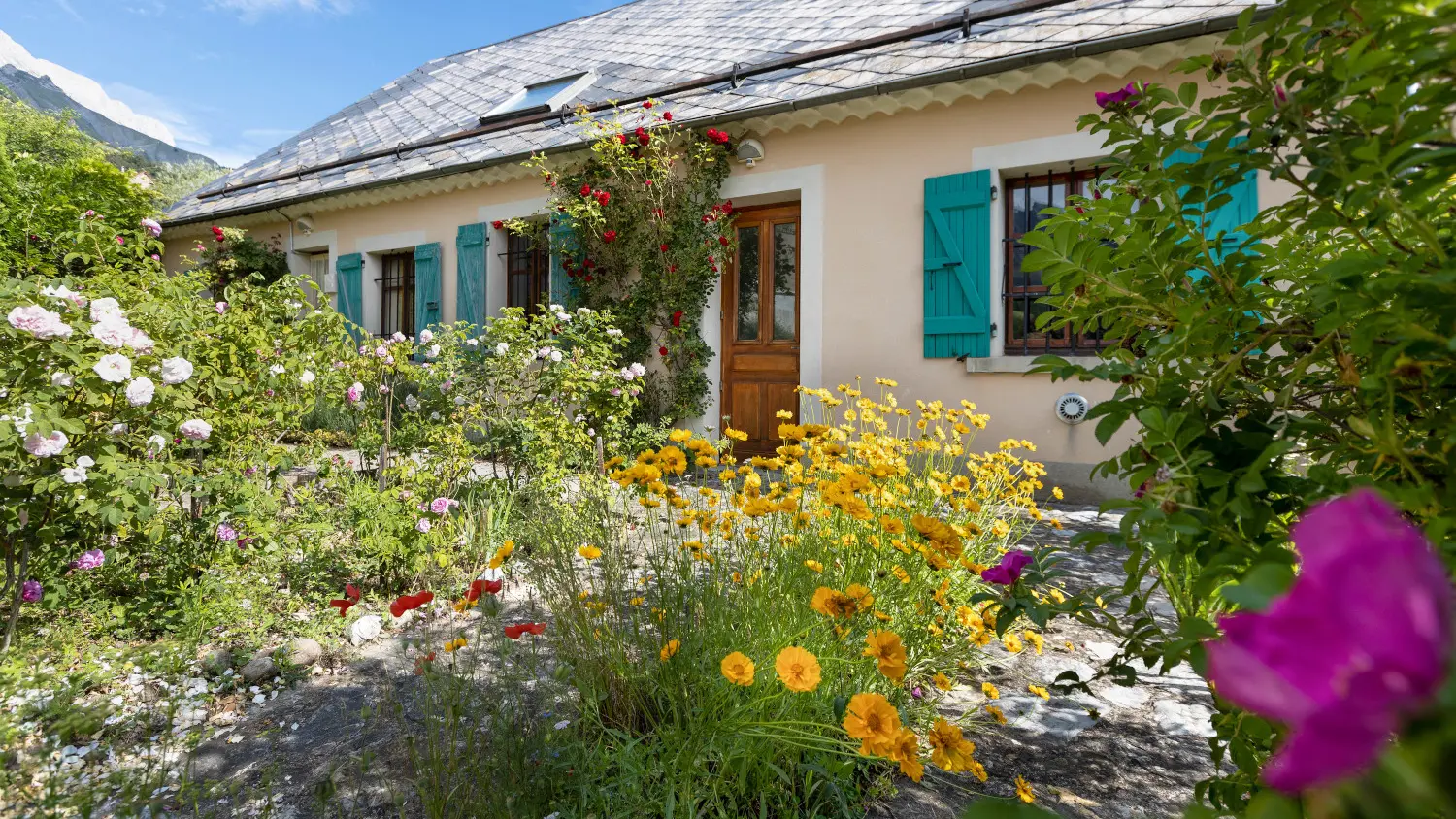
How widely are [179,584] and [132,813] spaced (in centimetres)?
189

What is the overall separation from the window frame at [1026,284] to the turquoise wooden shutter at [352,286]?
7.71 meters

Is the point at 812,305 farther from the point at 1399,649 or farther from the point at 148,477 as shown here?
the point at 1399,649

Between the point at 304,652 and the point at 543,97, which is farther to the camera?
the point at 543,97

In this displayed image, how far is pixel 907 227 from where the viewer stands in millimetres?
5504

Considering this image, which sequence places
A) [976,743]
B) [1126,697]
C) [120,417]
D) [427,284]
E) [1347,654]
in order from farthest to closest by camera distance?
1. [427,284]
2. [120,417]
3. [1126,697]
4. [976,743]
5. [1347,654]

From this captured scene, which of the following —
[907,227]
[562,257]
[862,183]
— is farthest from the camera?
[562,257]

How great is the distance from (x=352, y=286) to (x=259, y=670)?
7.71 meters

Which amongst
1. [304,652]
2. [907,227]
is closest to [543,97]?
[907,227]

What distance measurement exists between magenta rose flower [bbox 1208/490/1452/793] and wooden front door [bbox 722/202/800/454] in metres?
5.90

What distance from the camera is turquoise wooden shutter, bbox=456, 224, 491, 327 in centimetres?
766

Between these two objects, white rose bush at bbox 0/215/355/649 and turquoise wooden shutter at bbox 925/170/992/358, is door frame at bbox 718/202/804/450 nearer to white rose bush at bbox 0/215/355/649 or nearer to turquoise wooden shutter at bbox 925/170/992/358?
turquoise wooden shutter at bbox 925/170/992/358

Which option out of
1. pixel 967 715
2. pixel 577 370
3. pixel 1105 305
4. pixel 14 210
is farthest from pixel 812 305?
pixel 14 210

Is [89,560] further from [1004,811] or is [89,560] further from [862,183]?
[862,183]

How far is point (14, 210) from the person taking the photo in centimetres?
1184
